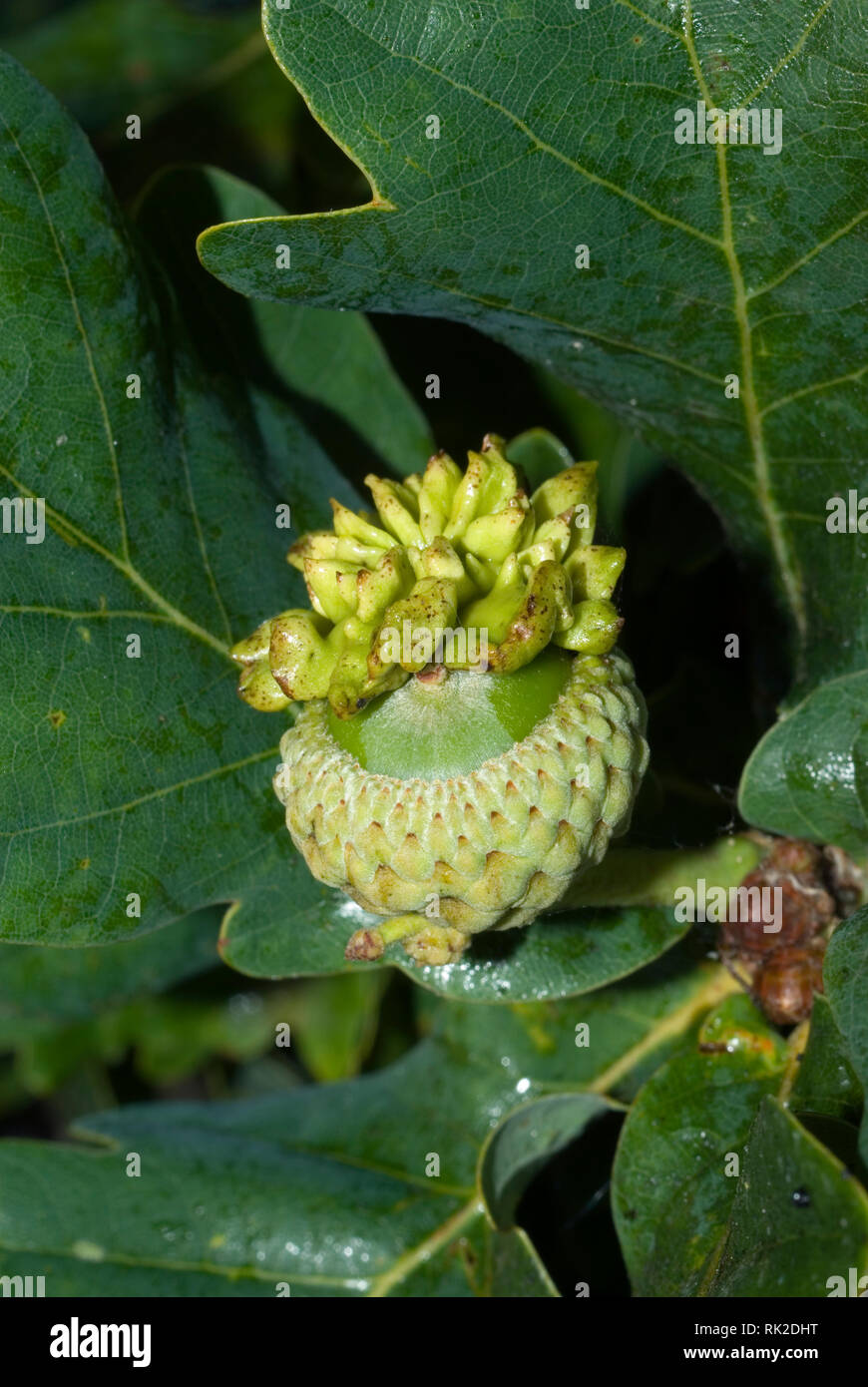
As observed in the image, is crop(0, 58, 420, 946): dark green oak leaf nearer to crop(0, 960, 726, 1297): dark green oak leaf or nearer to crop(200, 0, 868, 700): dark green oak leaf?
crop(200, 0, 868, 700): dark green oak leaf

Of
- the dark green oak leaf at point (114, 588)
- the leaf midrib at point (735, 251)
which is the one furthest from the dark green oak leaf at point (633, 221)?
the dark green oak leaf at point (114, 588)

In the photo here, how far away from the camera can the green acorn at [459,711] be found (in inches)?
62.3

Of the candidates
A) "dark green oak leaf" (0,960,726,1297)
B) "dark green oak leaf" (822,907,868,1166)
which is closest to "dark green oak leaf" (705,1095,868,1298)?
"dark green oak leaf" (822,907,868,1166)

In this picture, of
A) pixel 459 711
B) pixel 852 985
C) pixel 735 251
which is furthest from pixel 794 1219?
pixel 735 251

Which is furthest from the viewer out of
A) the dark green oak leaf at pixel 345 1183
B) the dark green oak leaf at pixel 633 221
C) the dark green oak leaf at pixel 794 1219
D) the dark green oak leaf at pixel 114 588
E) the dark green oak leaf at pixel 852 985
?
the dark green oak leaf at pixel 345 1183

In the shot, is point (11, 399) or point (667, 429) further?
point (667, 429)

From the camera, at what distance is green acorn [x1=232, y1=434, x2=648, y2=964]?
158cm

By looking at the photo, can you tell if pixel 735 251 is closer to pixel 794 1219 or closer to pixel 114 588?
pixel 114 588

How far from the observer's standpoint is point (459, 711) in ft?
5.31

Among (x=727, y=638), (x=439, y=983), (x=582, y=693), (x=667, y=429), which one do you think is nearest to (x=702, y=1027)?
(x=439, y=983)

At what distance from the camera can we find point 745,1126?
6.75ft

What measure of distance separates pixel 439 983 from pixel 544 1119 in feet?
1.16

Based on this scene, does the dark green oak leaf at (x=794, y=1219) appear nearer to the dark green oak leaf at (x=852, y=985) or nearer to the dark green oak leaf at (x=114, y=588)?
the dark green oak leaf at (x=852, y=985)
